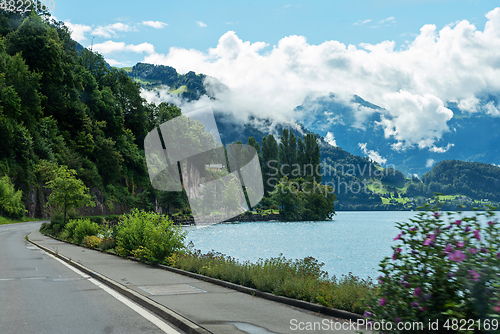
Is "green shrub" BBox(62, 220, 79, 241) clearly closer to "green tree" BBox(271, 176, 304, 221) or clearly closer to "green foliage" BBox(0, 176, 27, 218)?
"green foliage" BBox(0, 176, 27, 218)

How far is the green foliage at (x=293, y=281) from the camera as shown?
24.7 ft

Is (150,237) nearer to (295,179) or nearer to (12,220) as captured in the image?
(12,220)

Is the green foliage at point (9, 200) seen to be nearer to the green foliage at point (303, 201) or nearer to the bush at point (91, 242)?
the bush at point (91, 242)

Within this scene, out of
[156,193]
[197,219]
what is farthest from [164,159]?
[197,219]

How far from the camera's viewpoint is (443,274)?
4.46m

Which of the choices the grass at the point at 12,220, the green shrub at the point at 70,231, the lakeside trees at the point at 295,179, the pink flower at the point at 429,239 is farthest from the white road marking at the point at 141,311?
the lakeside trees at the point at 295,179

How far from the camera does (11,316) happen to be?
7.29 metres

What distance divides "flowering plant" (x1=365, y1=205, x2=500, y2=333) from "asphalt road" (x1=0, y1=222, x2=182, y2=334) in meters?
3.52

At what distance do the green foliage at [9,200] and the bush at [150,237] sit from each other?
128 feet

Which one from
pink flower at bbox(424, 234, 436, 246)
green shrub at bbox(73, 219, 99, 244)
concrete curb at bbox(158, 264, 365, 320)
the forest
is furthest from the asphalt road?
the forest

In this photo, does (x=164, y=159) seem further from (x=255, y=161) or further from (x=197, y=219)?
(x=255, y=161)

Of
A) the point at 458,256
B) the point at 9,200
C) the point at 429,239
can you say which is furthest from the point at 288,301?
the point at 9,200

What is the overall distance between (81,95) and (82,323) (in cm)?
8376

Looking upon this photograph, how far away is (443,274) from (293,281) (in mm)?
4952
